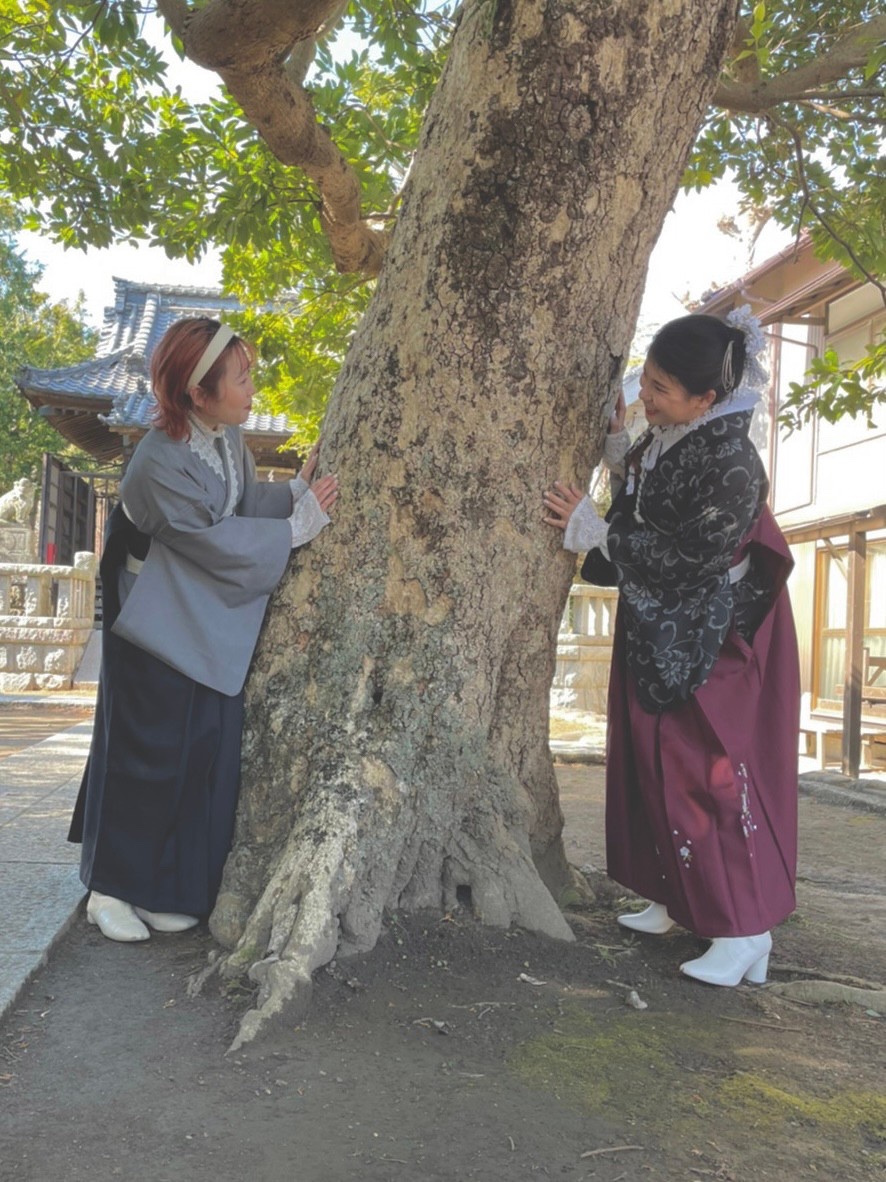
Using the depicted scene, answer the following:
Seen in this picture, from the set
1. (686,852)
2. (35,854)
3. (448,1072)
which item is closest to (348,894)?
(448,1072)

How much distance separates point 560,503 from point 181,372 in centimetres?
112

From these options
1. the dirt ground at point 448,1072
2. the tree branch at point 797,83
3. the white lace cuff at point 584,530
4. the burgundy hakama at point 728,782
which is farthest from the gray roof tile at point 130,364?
the dirt ground at point 448,1072

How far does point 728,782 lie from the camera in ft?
8.73

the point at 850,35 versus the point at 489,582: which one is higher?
the point at 850,35

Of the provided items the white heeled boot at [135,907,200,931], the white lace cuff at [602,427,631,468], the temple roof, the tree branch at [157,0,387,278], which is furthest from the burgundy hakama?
the temple roof

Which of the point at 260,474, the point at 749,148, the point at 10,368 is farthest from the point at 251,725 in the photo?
the point at 10,368

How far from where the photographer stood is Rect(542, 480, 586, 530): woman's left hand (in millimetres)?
2730

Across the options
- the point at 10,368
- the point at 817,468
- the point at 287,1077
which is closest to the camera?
the point at 287,1077

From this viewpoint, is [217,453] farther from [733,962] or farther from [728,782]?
[733,962]

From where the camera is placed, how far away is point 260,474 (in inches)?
687

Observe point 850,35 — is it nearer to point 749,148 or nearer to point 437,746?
point 749,148

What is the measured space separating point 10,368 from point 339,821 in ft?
79.5

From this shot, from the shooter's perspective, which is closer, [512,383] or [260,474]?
[512,383]

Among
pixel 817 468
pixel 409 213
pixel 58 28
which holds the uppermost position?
pixel 58 28
